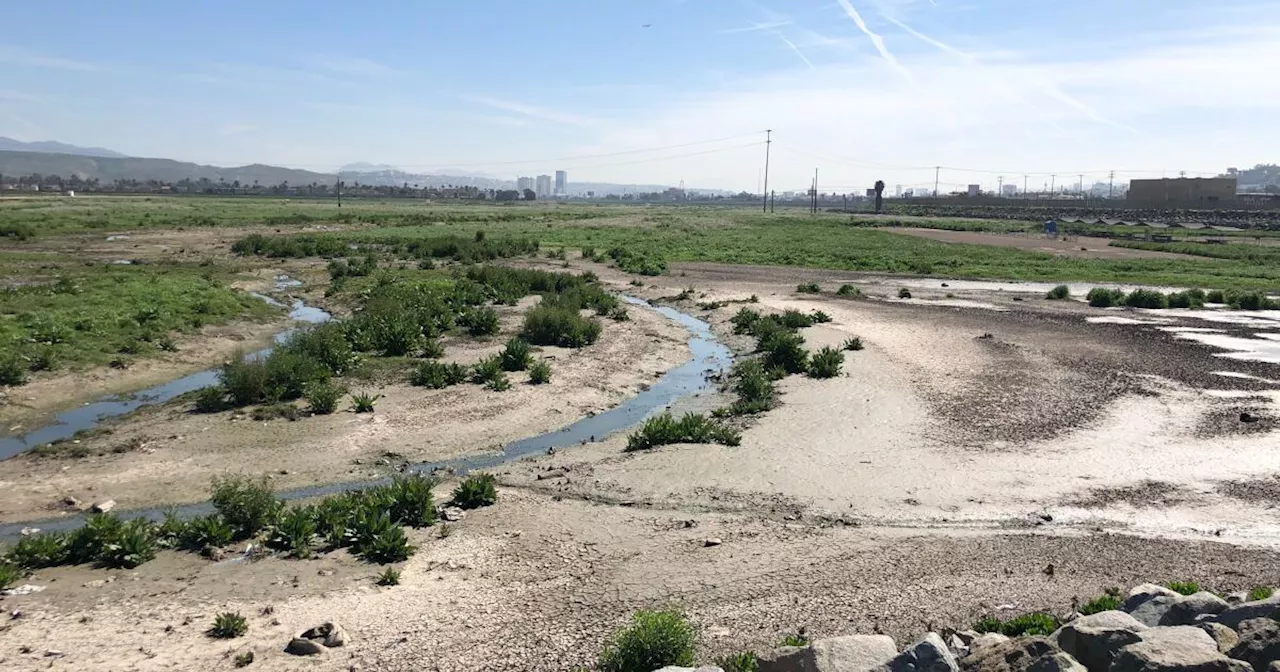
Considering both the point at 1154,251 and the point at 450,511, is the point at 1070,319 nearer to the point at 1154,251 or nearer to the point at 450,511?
the point at 450,511

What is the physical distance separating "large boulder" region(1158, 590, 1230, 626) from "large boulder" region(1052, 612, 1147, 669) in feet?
2.23

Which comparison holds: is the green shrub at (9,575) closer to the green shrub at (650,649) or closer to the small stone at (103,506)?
the small stone at (103,506)

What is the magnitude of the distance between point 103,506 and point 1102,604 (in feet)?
39.0

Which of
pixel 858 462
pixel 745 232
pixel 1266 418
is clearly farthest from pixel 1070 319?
pixel 745 232

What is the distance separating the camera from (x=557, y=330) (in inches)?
922

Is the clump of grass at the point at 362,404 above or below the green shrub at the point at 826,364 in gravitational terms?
below

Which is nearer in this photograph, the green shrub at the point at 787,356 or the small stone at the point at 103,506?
the small stone at the point at 103,506

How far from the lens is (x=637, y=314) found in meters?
30.2

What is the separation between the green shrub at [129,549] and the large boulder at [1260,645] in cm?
1009

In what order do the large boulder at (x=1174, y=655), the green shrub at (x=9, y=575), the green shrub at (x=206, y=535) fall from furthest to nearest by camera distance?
the green shrub at (x=206, y=535) → the green shrub at (x=9, y=575) → the large boulder at (x=1174, y=655)

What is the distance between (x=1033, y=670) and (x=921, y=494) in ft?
21.5

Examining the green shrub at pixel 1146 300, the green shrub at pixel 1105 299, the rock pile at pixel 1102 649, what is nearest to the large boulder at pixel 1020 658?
the rock pile at pixel 1102 649

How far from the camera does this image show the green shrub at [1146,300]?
33.3m

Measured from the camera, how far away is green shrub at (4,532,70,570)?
8938mm
